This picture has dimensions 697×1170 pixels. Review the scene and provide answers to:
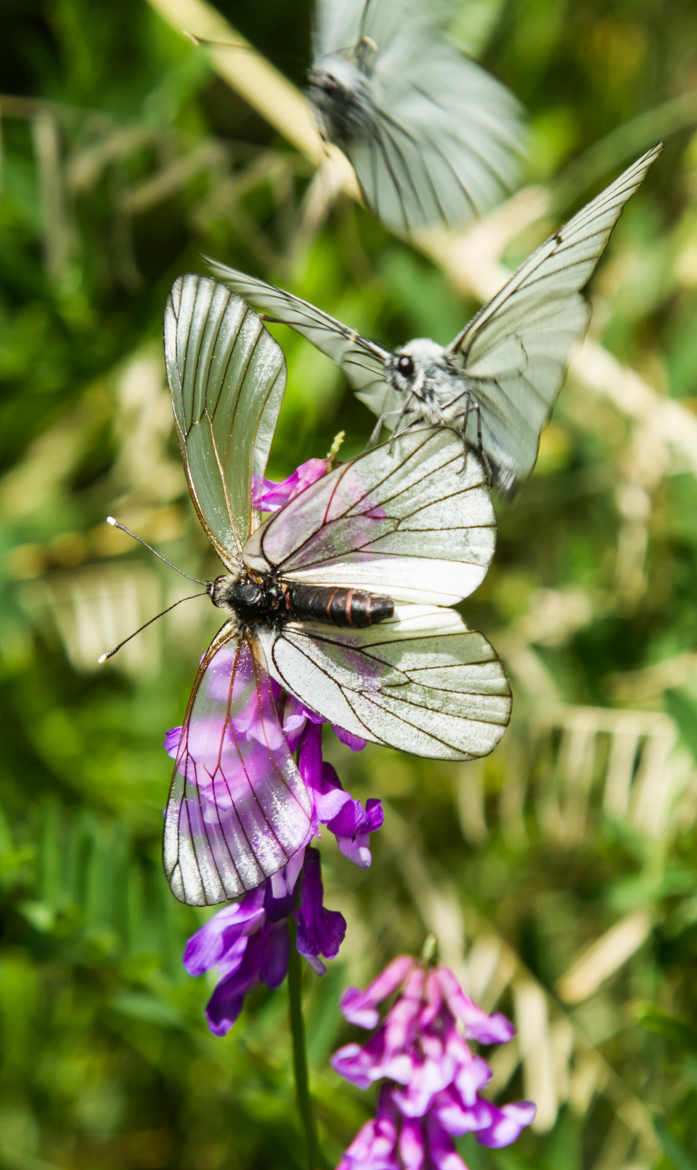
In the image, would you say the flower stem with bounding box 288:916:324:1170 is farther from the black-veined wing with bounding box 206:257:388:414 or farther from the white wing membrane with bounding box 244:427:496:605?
the black-veined wing with bounding box 206:257:388:414

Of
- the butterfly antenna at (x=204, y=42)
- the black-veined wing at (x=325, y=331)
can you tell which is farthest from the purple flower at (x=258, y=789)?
the butterfly antenna at (x=204, y=42)

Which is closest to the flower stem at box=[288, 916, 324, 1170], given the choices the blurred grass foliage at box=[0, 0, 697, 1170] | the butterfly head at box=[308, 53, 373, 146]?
the blurred grass foliage at box=[0, 0, 697, 1170]

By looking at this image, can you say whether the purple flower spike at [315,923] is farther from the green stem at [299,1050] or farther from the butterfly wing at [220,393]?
the butterfly wing at [220,393]

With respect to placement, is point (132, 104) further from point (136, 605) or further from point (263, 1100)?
point (263, 1100)

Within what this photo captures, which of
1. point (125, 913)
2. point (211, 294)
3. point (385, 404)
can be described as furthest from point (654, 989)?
point (211, 294)

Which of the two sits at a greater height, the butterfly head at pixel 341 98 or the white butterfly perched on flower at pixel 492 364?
the butterfly head at pixel 341 98

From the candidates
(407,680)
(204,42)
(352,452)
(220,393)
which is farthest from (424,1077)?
(204,42)
